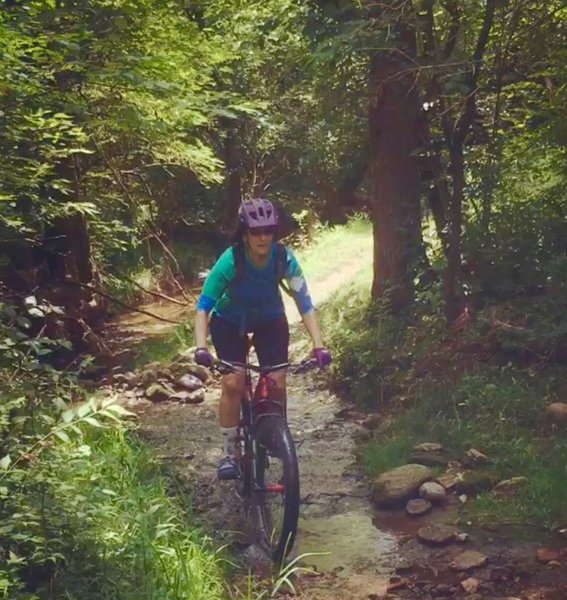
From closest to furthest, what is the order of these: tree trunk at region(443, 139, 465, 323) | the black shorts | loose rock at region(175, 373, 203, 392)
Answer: the black shorts, tree trunk at region(443, 139, 465, 323), loose rock at region(175, 373, 203, 392)

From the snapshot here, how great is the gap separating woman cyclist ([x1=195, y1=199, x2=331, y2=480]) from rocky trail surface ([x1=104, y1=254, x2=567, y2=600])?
2.60 ft

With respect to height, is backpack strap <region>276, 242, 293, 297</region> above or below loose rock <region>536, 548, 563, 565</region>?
above

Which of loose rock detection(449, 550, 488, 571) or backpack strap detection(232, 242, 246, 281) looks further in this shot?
backpack strap detection(232, 242, 246, 281)

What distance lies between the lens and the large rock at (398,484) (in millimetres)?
6273

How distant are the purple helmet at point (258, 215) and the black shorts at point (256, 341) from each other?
78cm

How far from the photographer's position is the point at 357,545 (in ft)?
18.6

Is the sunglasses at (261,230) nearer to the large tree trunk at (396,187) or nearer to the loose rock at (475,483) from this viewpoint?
the loose rock at (475,483)

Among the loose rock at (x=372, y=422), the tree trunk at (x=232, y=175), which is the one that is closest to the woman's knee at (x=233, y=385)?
the loose rock at (x=372, y=422)

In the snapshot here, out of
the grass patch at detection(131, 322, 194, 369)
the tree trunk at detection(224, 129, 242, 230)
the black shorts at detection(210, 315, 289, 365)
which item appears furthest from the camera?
the tree trunk at detection(224, 129, 242, 230)

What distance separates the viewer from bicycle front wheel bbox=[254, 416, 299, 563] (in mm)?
5145

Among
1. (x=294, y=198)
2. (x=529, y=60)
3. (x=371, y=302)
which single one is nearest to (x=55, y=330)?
(x=371, y=302)

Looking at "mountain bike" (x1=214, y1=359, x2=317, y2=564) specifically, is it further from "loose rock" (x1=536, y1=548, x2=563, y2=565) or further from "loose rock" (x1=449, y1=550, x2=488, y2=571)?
"loose rock" (x1=536, y1=548, x2=563, y2=565)

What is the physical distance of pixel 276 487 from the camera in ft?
17.4

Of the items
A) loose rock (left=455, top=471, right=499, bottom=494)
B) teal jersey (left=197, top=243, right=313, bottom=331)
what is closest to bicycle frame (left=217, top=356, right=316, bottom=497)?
teal jersey (left=197, top=243, right=313, bottom=331)
